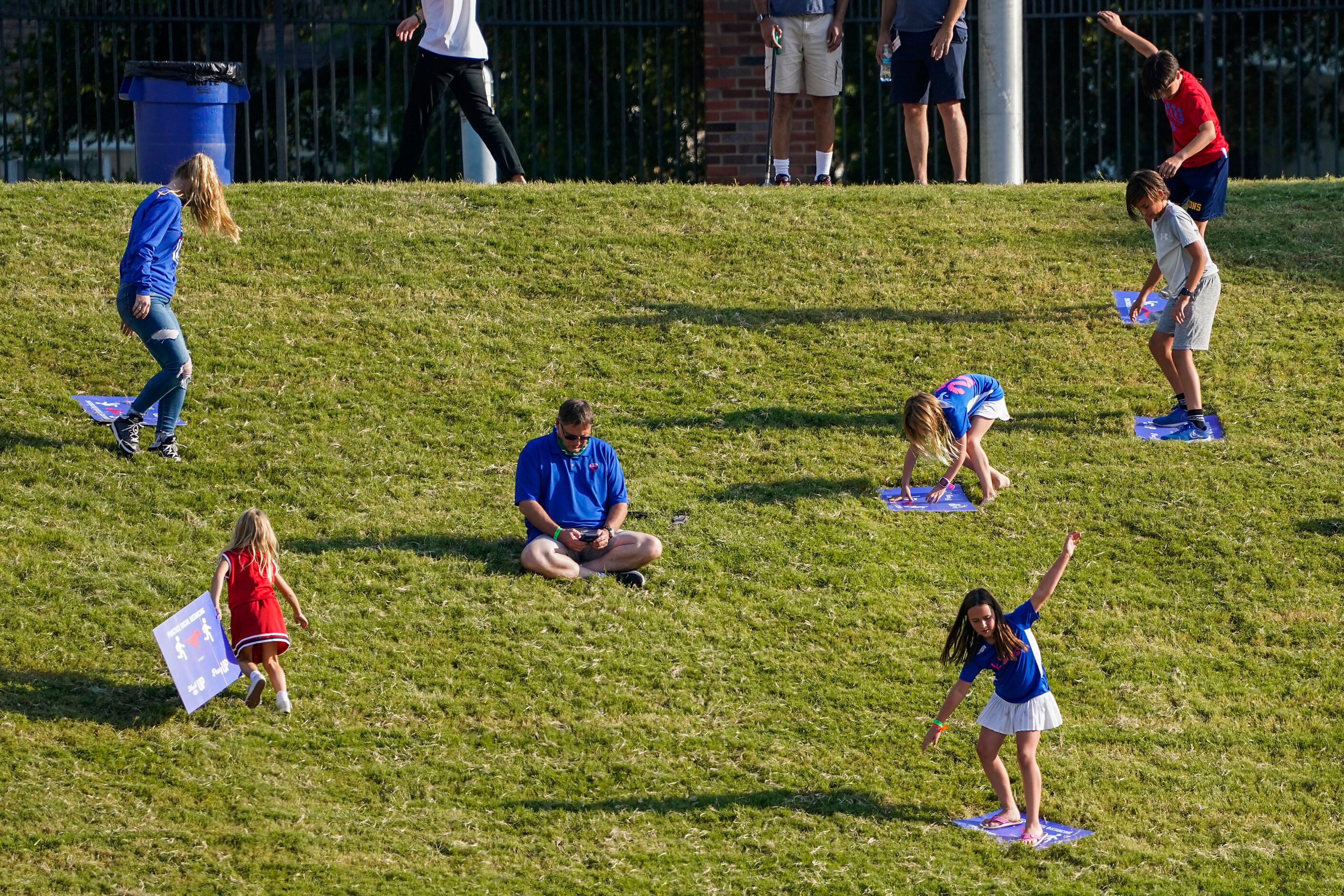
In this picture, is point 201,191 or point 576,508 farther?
point 201,191

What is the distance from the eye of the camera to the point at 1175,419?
1129cm

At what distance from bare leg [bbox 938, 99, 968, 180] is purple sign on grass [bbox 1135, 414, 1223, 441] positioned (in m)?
4.51

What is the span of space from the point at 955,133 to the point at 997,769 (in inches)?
349

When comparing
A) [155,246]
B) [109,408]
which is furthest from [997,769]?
[109,408]

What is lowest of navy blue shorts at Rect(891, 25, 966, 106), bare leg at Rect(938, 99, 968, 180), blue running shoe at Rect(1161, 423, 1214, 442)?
blue running shoe at Rect(1161, 423, 1214, 442)

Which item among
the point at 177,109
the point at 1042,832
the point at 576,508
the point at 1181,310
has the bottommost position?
the point at 1042,832

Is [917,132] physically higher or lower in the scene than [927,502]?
higher

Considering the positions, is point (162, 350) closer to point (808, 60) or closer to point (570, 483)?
point (570, 483)

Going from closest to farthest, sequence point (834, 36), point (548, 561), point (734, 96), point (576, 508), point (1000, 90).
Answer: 1. point (548, 561)
2. point (576, 508)
3. point (834, 36)
4. point (1000, 90)
5. point (734, 96)

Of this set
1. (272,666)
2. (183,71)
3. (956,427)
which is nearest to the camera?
(272,666)

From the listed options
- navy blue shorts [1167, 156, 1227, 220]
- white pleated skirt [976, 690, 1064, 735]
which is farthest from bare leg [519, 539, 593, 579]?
navy blue shorts [1167, 156, 1227, 220]

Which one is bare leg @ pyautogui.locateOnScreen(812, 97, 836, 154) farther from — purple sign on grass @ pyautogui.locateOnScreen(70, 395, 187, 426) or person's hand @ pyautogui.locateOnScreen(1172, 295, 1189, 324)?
purple sign on grass @ pyautogui.locateOnScreen(70, 395, 187, 426)

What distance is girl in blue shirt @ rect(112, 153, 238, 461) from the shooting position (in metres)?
10.2

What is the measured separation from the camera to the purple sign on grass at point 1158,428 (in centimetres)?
1117
